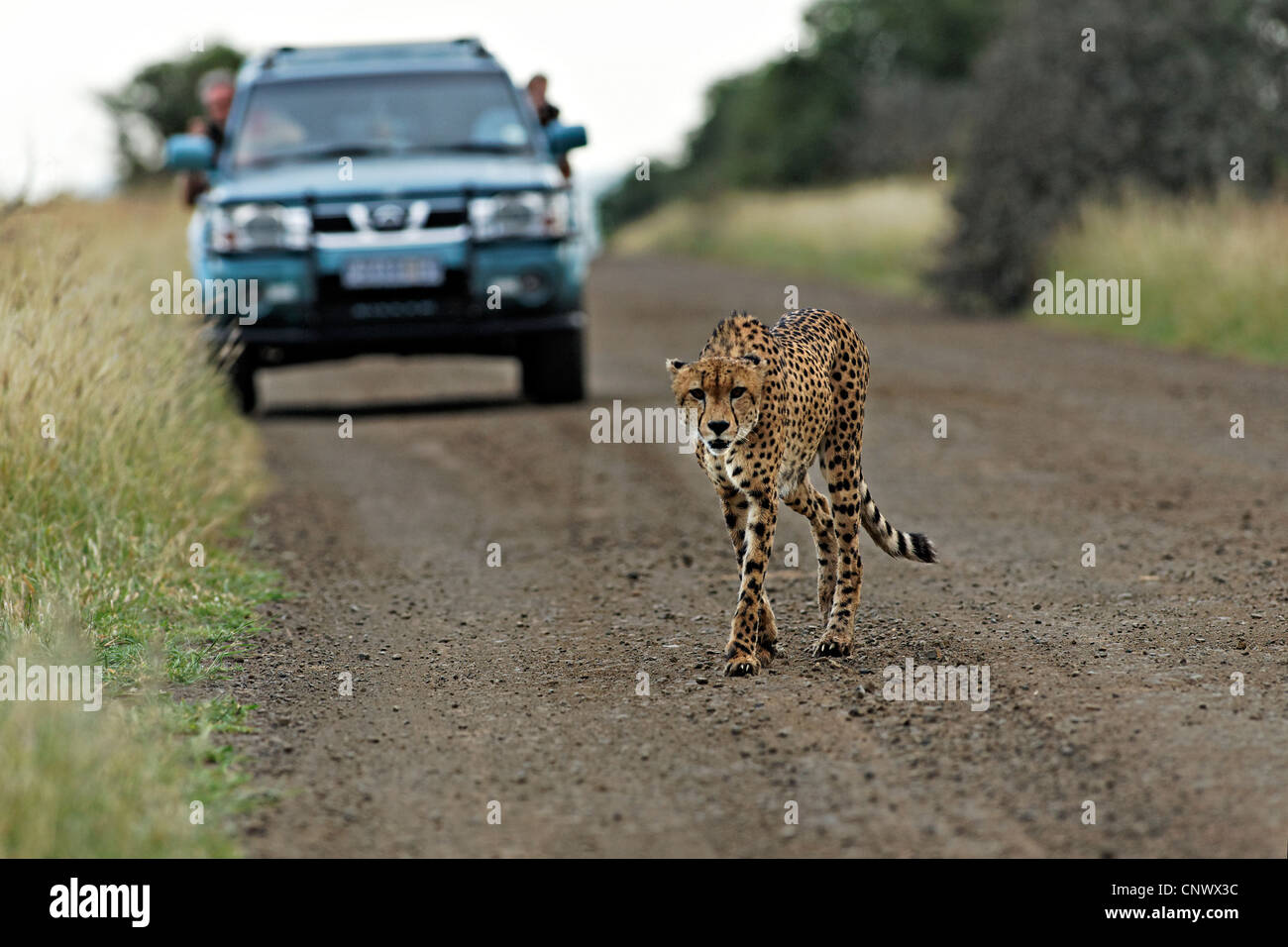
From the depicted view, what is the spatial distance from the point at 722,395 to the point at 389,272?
6316 mm

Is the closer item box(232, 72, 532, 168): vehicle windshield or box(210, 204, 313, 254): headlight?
box(210, 204, 313, 254): headlight

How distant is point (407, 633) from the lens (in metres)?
6.41

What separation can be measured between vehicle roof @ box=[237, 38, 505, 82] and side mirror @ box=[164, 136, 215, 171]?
864 mm

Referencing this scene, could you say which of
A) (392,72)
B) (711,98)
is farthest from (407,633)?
(711,98)

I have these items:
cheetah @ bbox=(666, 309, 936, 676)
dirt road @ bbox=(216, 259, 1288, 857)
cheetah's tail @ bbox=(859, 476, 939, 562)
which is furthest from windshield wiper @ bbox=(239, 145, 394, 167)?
cheetah's tail @ bbox=(859, 476, 939, 562)

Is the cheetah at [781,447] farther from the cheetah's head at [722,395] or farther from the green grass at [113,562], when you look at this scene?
the green grass at [113,562]

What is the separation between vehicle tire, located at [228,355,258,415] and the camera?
1196 cm

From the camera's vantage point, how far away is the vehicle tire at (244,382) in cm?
1196

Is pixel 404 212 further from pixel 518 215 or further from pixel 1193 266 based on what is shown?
pixel 1193 266

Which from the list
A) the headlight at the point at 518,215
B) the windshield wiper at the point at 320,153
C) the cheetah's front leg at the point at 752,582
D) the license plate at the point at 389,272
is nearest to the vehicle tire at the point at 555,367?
the headlight at the point at 518,215

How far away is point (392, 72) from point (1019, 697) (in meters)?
8.15

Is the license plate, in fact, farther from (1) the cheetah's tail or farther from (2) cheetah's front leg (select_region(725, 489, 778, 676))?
(2) cheetah's front leg (select_region(725, 489, 778, 676))

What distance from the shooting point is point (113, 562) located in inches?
268
